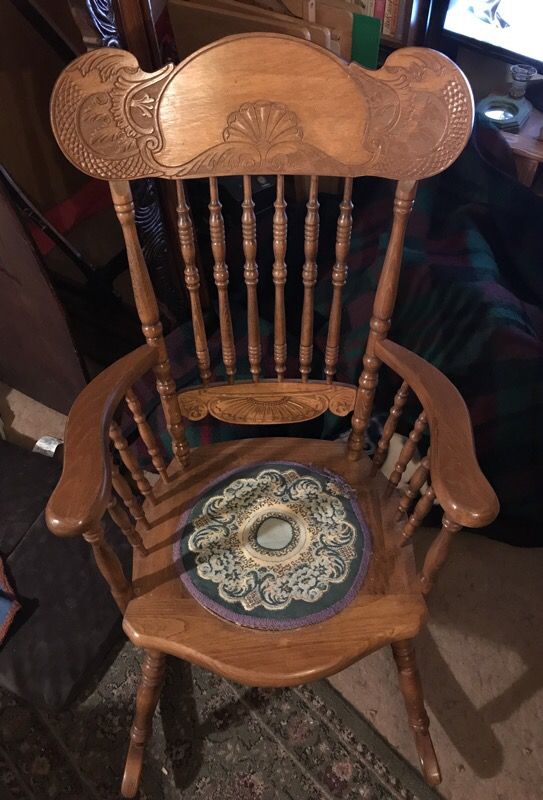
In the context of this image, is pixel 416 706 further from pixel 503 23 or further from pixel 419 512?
pixel 503 23

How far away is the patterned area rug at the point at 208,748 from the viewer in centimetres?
123

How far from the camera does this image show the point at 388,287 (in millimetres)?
990

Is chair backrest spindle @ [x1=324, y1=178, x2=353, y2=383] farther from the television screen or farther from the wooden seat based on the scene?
the television screen

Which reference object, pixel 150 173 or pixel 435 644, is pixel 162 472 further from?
pixel 435 644

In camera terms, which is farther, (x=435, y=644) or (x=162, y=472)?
(x=435, y=644)

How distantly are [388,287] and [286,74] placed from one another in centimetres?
35

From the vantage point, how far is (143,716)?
114 centimetres

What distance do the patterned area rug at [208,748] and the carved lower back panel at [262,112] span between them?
107 centimetres

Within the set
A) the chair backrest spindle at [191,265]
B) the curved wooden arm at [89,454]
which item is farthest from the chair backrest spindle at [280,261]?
the curved wooden arm at [89,454]

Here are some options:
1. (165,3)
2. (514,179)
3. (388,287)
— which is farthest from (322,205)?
(388,287)

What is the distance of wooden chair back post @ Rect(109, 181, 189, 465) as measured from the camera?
0.91 metres

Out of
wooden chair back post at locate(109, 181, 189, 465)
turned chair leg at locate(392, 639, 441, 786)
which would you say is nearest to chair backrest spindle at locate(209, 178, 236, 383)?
wooden chair back post at locate(109, 181, 189, 465)

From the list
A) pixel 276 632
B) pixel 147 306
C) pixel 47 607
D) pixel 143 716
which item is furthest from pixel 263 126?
pixel 47 607

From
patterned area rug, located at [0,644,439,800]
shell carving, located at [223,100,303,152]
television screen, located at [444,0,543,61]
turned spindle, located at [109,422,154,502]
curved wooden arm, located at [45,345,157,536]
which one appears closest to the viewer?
curved wooden arm, located at [45,345,157,536]
